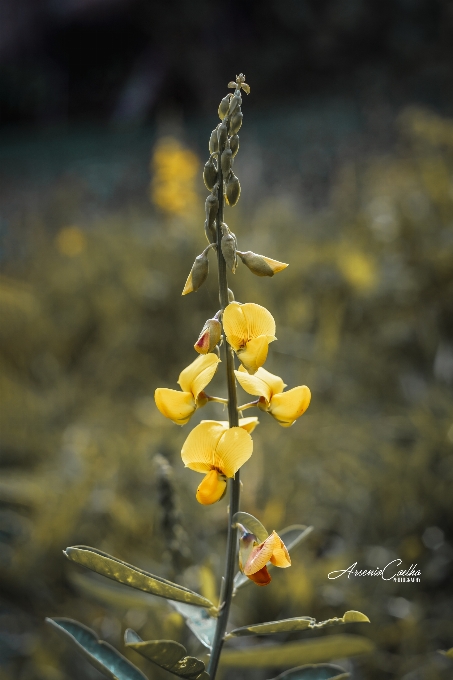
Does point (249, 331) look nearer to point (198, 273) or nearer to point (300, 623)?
point (198, 273)

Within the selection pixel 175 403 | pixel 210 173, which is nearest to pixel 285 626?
pixel 175 403

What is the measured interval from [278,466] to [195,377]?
1.03m

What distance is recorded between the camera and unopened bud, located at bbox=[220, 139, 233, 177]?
0.66 meters

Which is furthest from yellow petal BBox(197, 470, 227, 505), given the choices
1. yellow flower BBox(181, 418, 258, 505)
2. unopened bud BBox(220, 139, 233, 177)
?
unopened bud BBox(220, 139, 233, 177)

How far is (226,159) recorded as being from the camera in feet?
2.16

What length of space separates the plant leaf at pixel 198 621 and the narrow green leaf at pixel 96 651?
0.27ft

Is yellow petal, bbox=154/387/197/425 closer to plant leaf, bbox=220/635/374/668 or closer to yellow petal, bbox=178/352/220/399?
yellow petal, bbox=178/352/220/399

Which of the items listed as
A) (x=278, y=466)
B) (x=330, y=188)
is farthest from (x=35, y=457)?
(x=330, y=188)

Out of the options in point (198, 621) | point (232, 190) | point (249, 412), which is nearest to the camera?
point (232, 190)

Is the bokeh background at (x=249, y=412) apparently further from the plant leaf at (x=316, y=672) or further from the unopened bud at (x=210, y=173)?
the unopened bud at (x=210, y=173)

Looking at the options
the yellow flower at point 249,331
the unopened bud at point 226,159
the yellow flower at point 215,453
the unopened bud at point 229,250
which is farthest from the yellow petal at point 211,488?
the unopened bud at point 226,159

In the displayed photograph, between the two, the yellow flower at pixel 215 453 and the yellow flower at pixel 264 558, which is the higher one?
the yellow flower at pixel 215 453

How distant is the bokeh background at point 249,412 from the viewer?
4.21 feet

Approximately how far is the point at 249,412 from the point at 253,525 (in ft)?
3.76
